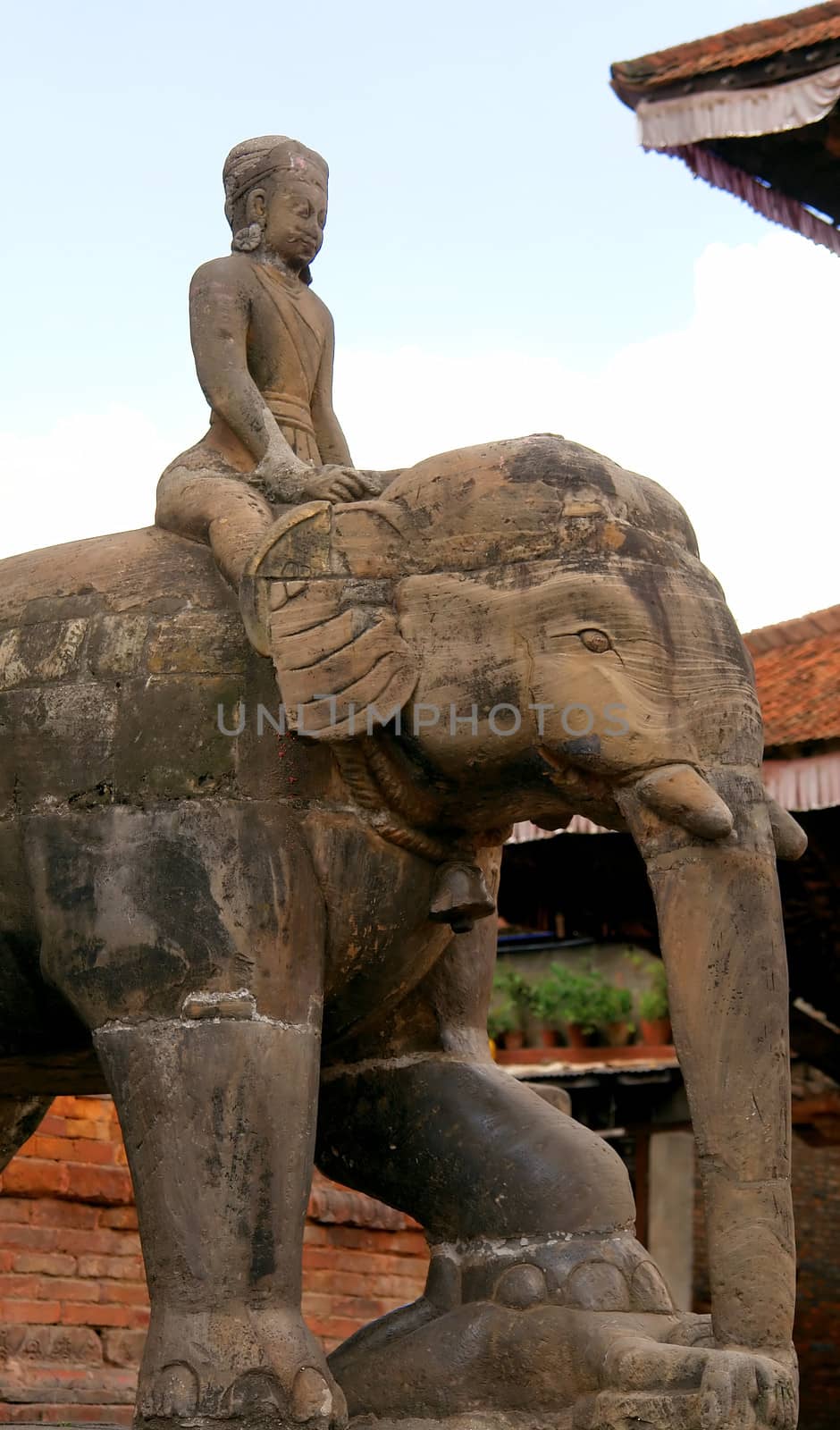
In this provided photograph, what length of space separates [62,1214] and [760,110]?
5813 mm

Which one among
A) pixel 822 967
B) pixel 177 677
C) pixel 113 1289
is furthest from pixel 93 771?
pixel 822 967

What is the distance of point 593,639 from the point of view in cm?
376

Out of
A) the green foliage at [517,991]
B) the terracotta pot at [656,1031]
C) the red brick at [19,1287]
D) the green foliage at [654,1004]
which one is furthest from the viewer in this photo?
the green foliage at [517,991]

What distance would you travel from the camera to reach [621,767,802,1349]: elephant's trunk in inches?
137

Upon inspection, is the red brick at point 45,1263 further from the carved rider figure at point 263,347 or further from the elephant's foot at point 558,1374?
the carved rider figure at point 263,347

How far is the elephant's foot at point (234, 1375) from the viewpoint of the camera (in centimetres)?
358

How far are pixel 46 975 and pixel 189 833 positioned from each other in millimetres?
426

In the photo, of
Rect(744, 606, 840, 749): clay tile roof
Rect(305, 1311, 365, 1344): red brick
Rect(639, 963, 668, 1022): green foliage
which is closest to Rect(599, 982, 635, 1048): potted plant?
Rect(639, 963, 668, 1022): green foliage

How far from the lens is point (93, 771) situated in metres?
3.93

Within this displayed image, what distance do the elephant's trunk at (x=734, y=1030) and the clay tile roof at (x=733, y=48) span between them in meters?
Answer: 6.47

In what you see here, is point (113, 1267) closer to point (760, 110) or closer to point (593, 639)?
point (593, 639)

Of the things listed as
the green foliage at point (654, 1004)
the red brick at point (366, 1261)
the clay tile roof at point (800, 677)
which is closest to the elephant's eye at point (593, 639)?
the red brick at point (366, 1261)

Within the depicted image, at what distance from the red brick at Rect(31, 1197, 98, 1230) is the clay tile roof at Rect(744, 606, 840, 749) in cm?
337

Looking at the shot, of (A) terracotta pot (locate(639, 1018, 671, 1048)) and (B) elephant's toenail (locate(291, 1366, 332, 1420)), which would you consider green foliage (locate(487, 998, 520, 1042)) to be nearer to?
(A) terracotta pot (locate(639, 1018, 671, 1048))
